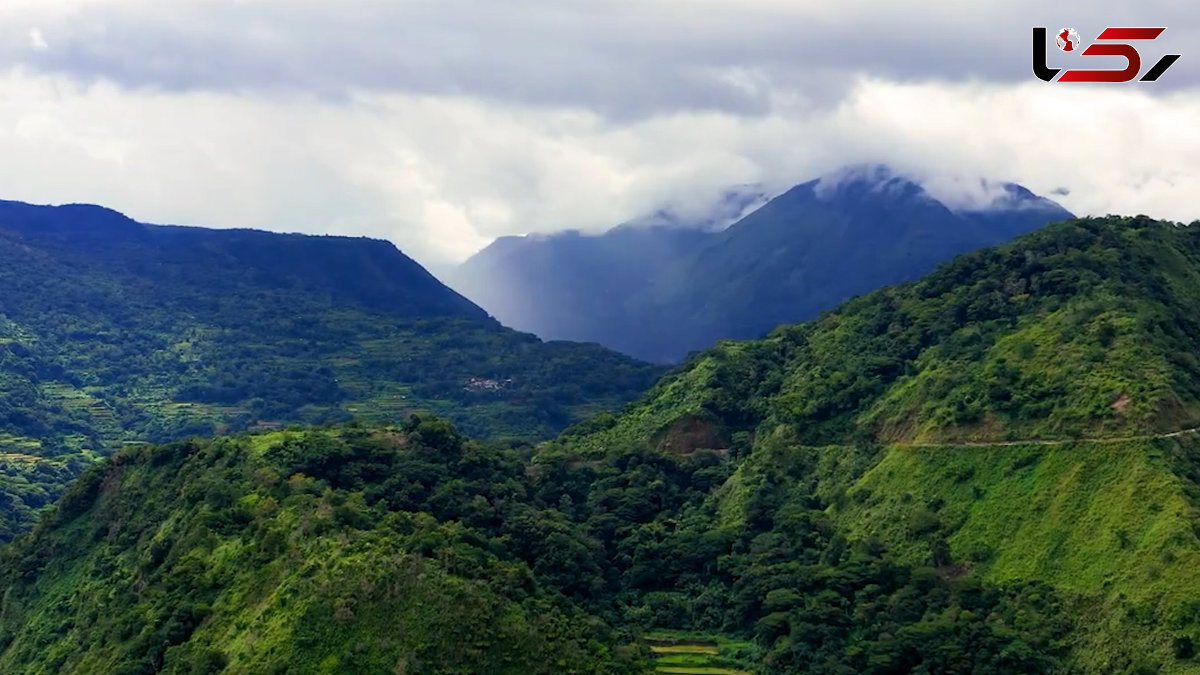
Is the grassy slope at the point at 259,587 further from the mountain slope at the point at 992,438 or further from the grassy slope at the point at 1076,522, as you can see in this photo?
the grassy slope at the point at 1076,522

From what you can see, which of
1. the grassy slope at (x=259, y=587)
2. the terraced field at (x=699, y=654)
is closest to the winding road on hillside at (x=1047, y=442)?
the terraced field at (x=699, y=654)

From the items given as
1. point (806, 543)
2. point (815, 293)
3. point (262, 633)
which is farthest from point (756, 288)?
point (262, 633)

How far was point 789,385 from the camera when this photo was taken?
75.9 m

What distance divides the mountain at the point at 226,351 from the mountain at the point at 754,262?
1140 centimetres

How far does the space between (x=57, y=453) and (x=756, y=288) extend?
69.6 m

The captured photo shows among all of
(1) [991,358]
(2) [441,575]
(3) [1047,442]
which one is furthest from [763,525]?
(2) [441,575]

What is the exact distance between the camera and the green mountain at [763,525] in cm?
4738

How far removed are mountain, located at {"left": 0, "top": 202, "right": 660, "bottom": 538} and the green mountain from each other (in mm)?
44800

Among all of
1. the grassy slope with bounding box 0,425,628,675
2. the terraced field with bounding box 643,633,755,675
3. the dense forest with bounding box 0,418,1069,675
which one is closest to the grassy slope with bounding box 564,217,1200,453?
the dense forest with bounding box 0,418,1069,675

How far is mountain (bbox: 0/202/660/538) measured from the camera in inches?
4919

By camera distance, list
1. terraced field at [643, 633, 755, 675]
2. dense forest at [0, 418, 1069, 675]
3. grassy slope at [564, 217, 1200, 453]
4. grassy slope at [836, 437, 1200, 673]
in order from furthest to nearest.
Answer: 1. grassy slope at [564, 217, 1200, 453]
2. terraced field at [643, 633, 755, 675]
3. grassy slope at [836, 437, 1200, 673]
4. dense forest at [0, 418, 1069, 675]

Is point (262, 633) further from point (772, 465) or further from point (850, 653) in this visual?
point (772, 465)

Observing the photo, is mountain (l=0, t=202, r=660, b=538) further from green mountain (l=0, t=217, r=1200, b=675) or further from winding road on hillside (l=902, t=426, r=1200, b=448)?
winding road on hillside (l=902, t=426, r=1200, b=448)

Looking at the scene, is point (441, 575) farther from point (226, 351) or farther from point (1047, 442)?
point (226, 351)
